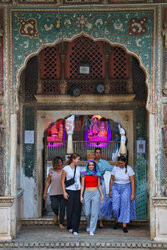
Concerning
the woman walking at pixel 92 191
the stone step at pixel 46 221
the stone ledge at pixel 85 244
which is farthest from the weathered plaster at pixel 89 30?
the stone step at pixel 46 221

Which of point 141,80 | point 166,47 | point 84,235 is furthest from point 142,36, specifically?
point 84,235

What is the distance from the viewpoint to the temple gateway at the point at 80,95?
7.79 metres

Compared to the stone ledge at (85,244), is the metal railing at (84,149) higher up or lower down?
higher up

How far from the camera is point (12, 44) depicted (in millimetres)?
7859

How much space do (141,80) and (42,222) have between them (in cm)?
365

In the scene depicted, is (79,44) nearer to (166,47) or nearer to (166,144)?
(166,47)

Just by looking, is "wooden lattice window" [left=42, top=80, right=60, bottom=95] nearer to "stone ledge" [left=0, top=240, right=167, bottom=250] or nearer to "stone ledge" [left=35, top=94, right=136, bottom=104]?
"stone ledge" [left=35, top=94, right=136, bottom=104]

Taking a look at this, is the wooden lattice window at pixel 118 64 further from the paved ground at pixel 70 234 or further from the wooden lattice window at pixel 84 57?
the paved ground at pixel 70 234

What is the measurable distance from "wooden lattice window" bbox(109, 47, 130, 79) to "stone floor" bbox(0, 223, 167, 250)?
3276mm

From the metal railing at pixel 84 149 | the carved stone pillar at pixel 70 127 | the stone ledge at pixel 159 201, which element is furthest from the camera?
the metal railing at pixel 84 149

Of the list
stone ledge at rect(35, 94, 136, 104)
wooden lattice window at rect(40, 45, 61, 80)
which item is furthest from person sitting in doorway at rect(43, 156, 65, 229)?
wooden lattice window at rect(40, 45, 61, 80)

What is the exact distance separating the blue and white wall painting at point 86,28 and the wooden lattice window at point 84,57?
1536mm

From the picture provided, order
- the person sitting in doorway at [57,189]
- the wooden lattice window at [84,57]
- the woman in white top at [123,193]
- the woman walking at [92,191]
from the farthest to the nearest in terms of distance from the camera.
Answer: the wooden lattice window at [84,57]
the person sitting in doorway at [57,189]
the woman in white top at [123,193]
the woman walking at [92,191]

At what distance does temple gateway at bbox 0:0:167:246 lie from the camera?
7.79 metres
